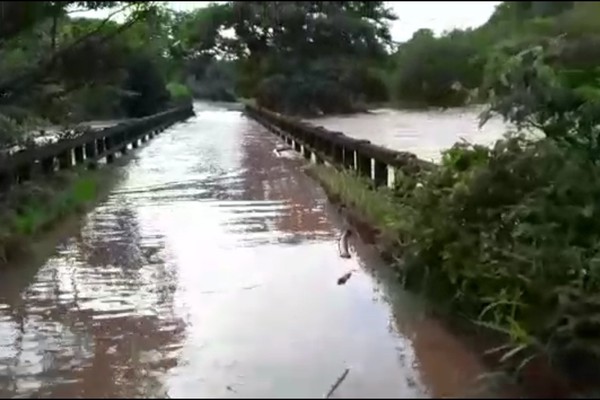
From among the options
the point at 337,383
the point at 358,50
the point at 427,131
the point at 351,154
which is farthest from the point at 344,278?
the point at 358,50

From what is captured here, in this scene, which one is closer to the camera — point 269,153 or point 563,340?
point 563,340

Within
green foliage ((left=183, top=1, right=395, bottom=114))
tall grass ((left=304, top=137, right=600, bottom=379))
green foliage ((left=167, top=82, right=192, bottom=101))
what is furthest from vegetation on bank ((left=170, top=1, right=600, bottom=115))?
green foliage ((left=167, top=82, right=192, bottom=101))

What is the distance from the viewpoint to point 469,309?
782 centimetres

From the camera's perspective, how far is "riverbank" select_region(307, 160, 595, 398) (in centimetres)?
625

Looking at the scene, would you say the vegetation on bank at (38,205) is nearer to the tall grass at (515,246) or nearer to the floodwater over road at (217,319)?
the floodwater over road at (217,319)

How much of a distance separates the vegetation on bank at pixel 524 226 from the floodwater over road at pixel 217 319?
365 mm

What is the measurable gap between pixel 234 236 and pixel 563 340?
21.6 feet

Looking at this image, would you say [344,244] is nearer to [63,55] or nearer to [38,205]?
[63,55]

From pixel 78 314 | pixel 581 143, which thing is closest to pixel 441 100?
pixel 581 143

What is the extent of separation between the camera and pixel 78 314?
8.70 metres

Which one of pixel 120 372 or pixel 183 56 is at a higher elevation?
pixel 183 56

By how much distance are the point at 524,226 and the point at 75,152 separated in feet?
Answer: 50.6

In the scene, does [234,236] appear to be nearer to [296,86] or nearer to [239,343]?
[239,343]

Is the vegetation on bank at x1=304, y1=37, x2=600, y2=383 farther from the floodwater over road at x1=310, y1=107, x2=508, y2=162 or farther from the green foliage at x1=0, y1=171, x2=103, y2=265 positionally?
the floodwater over road at x1=310, y1=107, x2=508, y2=162
